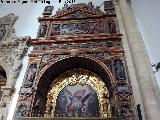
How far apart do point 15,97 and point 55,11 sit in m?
4.39

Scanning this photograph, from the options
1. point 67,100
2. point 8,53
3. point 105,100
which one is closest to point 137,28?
point 105,100

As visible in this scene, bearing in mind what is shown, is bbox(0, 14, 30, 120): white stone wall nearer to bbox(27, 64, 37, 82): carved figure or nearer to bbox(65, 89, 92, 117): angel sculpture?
bbox(27, 64, 37, 82): carved figure

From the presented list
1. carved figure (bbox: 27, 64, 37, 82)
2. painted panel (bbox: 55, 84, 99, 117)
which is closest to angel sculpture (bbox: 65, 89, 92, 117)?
painted panel (bbox: 55, 84, 99, 117)

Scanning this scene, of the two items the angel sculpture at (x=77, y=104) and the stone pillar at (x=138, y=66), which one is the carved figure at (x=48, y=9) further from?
the angel sculpture at (x=77, y=104)

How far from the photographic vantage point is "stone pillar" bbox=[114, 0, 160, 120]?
630 cm

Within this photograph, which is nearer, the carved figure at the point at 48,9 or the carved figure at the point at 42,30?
the carved figure at the point at 42,30

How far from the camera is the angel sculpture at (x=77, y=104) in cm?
727

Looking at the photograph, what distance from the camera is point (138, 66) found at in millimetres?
7223

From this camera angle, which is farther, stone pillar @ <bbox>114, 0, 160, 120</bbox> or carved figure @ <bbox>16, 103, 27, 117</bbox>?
carved figure @ <bbox>16, 103, 27, 117</bbox>

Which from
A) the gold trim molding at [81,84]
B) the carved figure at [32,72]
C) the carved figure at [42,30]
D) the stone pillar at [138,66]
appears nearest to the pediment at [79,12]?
the carved figure at [42,30]

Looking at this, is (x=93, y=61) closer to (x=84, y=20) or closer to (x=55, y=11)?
(x=84, y=20)

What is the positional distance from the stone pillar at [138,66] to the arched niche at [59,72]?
777 mm

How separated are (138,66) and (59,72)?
2626 mm

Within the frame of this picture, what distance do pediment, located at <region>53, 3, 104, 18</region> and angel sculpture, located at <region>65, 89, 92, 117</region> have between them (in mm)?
3325
